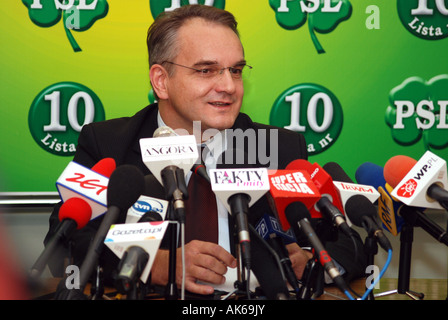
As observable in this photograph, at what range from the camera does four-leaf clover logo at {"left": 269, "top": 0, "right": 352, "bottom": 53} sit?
103 inches

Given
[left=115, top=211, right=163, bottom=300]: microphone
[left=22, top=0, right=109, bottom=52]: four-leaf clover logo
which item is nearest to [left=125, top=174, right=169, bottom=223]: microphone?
[left=115, top=211, right=163, bottom=300]: microphone

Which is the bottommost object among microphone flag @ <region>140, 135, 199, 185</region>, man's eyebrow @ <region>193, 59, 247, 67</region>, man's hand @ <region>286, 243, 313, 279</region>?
man's hand @ <region>286, 243, 313, 279</region>

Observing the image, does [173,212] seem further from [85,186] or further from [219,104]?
[219,104]

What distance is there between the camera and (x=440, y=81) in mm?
2646

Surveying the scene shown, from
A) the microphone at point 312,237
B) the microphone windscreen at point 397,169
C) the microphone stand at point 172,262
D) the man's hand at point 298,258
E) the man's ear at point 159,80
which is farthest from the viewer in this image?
the man's ear at point 159,80

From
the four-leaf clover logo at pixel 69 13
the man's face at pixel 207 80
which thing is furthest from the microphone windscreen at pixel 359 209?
the four-leaf clover logo at pixel 69 13

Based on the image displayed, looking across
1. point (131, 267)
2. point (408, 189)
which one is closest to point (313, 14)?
point (408, 189)

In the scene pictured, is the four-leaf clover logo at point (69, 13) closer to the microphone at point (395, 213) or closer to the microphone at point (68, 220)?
the microphone at point (68, 220)

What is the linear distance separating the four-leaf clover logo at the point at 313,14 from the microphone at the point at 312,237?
165 centimetres

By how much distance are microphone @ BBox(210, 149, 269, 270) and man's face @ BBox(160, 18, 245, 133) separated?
35.4 inches

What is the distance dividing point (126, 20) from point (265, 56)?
2.47 ft

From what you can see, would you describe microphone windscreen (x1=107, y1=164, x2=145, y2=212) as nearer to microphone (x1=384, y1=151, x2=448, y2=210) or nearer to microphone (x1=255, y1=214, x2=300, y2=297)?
microphone (x1=255, y1=214, x2=300, y2=297)

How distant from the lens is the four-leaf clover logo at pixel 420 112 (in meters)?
2.64

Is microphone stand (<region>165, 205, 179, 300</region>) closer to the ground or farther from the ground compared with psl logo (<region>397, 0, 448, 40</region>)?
closer to the ground
